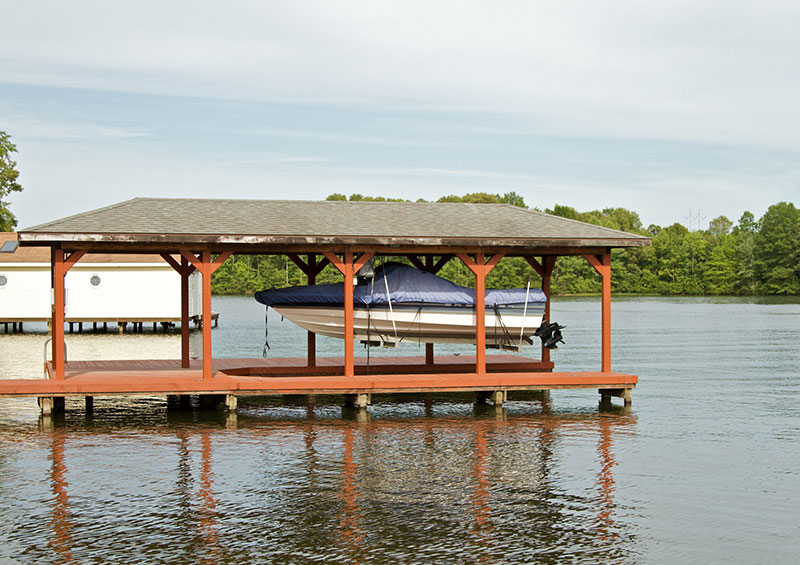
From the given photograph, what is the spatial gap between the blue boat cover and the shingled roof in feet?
4.28

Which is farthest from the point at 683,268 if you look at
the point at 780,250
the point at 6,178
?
the point at 6,178

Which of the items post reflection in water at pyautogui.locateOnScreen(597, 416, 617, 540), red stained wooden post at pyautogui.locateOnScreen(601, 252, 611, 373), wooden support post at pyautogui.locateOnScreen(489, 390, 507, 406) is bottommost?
post reflection in water at pyautogui.locateOnScreen(597, 416, 617, 540)

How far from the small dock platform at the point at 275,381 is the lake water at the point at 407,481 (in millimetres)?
619

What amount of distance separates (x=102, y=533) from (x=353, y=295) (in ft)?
30.0

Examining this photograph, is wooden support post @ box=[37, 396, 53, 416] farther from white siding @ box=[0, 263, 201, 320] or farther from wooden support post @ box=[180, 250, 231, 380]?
white siding @ box=[0, 263, 201, 320]

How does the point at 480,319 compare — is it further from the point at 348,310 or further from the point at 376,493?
the point at 376,493

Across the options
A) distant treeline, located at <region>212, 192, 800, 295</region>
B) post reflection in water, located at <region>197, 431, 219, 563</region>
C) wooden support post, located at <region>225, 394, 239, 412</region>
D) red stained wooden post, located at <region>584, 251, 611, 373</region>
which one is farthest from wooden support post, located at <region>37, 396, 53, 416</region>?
distant treeline, located at <region>212, 192, 800, 295</region>

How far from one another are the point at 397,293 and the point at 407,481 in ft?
22.1

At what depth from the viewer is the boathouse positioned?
16.1m

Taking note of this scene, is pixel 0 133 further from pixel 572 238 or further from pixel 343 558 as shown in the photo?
pixel 343 558

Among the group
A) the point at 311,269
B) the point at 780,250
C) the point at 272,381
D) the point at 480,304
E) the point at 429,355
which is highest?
the point at 780,250

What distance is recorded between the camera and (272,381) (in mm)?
16641

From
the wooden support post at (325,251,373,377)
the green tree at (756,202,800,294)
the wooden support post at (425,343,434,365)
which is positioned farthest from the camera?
the green tree at (756,202,800,294)

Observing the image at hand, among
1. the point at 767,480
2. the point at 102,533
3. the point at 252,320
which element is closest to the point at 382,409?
the point at 767,480
